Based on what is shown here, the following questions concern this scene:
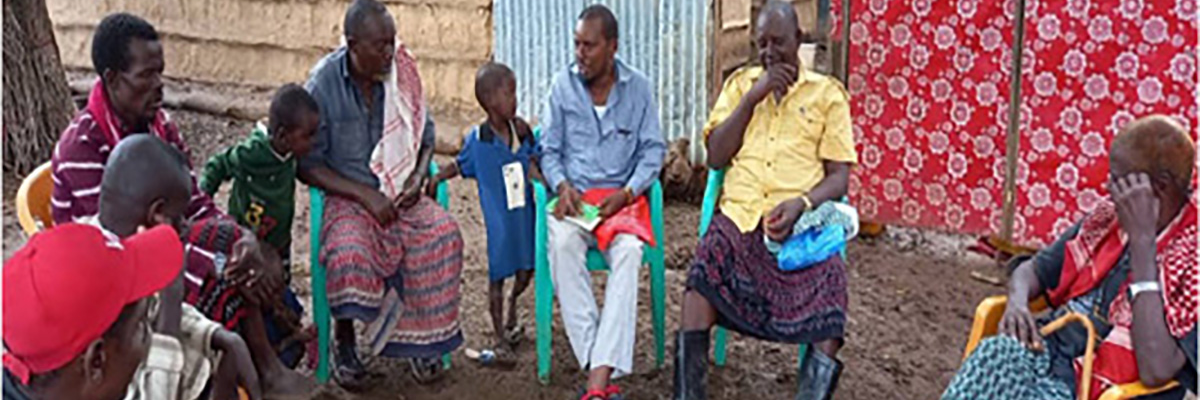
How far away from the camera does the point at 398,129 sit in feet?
14.4

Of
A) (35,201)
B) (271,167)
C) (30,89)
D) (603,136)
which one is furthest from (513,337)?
(30,89)

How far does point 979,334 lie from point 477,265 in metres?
2.78

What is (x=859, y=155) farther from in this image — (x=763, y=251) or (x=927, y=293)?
(x=763, y=251)

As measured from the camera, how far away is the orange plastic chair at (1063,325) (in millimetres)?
3115

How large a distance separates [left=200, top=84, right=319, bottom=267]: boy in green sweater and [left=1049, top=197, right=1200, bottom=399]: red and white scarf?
2.26 metres

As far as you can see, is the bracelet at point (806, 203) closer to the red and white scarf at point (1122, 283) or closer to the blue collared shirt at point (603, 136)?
the blue collared shirt at point (603, 136)

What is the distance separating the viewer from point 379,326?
14.2 ft

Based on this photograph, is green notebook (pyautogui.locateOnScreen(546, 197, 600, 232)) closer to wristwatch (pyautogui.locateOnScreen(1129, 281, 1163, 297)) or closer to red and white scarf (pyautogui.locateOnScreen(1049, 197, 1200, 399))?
red and white scarf (pyautogui.locateOnScreen(1049, 197, 1200, 399))

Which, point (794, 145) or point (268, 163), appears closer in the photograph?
point (268, 163)

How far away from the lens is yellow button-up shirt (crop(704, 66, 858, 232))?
13.8 ft

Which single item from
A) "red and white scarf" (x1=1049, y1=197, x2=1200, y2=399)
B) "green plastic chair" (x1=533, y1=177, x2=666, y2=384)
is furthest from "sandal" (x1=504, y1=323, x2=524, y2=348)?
"red and white scarf" (x1=1049, y1=197, x2=1200, y2=399)

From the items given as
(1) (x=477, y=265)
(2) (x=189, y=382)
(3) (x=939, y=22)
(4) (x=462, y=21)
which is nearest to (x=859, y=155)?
(3) (x=939, y=22)

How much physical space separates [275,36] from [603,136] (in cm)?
449

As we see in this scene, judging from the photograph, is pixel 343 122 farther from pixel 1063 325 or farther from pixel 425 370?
pixel 1063 325
